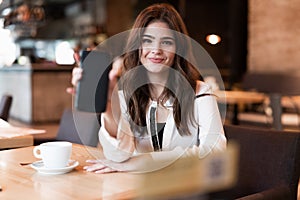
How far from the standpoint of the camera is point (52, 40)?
10211 mm

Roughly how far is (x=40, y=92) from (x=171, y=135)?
19.4ft

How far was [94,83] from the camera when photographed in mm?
916

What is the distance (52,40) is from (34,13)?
3420 millimetres

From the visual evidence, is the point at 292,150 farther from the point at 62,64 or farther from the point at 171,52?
the point at 62,64

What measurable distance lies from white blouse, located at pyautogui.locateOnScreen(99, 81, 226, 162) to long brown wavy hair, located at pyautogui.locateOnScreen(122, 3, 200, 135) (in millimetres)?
19

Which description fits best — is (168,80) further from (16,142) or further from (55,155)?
(16,142)

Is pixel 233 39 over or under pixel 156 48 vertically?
over

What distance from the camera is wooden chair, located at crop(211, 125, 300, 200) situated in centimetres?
136

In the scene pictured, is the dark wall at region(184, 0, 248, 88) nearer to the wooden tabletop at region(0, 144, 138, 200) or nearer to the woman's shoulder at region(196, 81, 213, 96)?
the woman's shoulder at region(196, 81, 213, 96)

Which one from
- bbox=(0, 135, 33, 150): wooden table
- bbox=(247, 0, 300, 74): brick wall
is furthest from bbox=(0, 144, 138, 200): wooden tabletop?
bbox=(247, 0, 300, 74): brick wall

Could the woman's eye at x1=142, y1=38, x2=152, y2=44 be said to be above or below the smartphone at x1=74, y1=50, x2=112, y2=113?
above

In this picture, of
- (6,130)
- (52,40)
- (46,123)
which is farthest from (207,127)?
(52,40)

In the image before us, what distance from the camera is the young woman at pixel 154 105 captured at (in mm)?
958

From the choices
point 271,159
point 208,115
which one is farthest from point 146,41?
point 271,159
